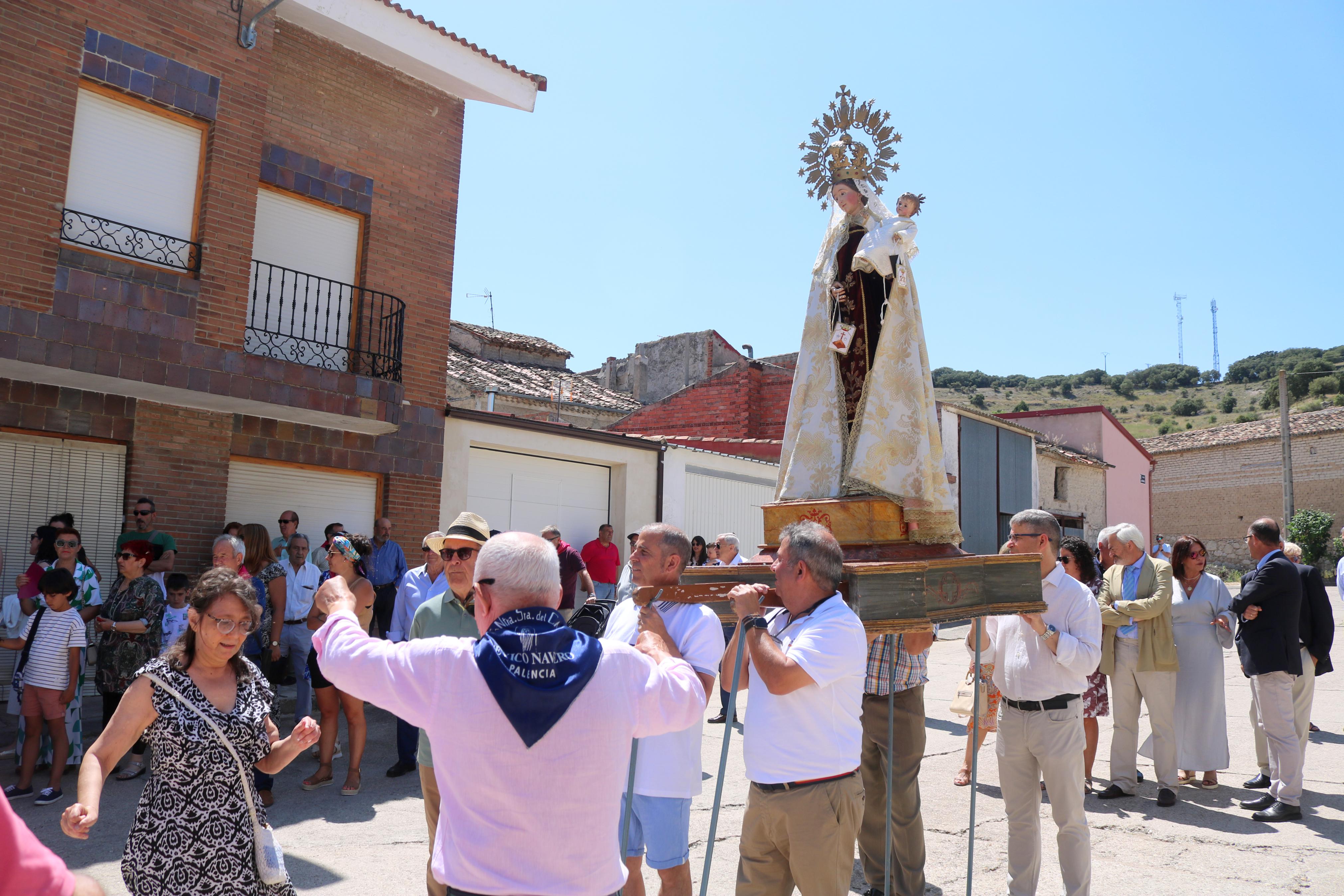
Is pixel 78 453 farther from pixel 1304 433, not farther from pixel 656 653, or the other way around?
pixel 1304 433

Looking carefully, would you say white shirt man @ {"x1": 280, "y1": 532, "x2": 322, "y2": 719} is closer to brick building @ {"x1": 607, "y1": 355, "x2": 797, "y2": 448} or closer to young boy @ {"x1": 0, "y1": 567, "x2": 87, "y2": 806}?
young boy @ {"x1": 0, "y1": 567, "x2": 87, "y2": 806}

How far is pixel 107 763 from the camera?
10.0ft

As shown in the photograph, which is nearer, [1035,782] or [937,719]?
[1035,782]

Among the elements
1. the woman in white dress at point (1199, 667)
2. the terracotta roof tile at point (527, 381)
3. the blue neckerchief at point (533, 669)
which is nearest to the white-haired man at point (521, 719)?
the blue neckerchief at point (533, 669)

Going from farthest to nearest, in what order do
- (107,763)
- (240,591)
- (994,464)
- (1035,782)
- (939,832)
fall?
(994,464) < (939,832) < (1035,782) < (240,591) < (107,763)

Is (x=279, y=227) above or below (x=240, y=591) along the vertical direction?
above

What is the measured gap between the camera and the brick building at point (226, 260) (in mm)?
8977

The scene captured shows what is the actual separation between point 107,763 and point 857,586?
2639 millimetres

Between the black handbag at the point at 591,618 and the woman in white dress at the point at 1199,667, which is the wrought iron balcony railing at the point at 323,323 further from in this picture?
the woman in white dress at the point at 1199,667

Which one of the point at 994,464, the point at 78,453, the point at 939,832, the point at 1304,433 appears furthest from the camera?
the point at 1304,433

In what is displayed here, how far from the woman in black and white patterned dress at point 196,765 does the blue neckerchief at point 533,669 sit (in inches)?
54.5

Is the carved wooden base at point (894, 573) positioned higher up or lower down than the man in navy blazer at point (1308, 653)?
higher up

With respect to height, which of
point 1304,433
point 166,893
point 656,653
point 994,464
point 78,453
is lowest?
point 166,893

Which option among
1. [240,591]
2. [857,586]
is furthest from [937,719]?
[240,591]
